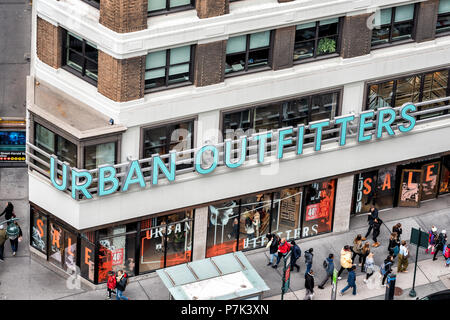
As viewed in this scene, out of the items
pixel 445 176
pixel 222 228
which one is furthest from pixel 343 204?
pixel 445 176

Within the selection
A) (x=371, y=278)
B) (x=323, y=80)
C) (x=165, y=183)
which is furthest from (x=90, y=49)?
(x=371, y=278)

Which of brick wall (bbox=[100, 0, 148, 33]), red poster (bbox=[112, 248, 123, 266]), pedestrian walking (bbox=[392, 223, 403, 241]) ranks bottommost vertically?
red poster (bbox=[112, 248, 123, 266])

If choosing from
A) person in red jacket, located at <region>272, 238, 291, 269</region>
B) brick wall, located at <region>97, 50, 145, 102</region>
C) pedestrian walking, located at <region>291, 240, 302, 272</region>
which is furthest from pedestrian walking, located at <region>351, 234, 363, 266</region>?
brick wall, located at <region>97, 50, 145, 102</region>

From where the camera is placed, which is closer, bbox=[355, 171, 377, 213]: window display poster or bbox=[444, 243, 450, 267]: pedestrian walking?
bbox=[444, 243, 450, 267]: pedestrian walking

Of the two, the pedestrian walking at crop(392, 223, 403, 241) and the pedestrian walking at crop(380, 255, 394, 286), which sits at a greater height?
the pedestrian walking at crop(392, 223, 403, 241)

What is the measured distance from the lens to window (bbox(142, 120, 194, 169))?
56062mm

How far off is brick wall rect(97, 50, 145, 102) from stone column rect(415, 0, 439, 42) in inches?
524

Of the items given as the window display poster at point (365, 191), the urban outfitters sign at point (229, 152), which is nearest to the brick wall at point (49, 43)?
the urban outfitters sign at point (229, 152)

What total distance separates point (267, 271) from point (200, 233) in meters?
3.61

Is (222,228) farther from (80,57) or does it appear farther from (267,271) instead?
(80,57)

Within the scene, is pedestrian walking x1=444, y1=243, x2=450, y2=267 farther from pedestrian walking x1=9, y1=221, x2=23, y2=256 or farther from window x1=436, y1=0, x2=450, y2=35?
pedestrian walking x1=9, y1=221, x2=23, y2=256

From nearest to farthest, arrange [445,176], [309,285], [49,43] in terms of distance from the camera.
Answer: [49,43]
[309,285]
[445,176]

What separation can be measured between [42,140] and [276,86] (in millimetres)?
10405

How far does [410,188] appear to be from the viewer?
213 feet
